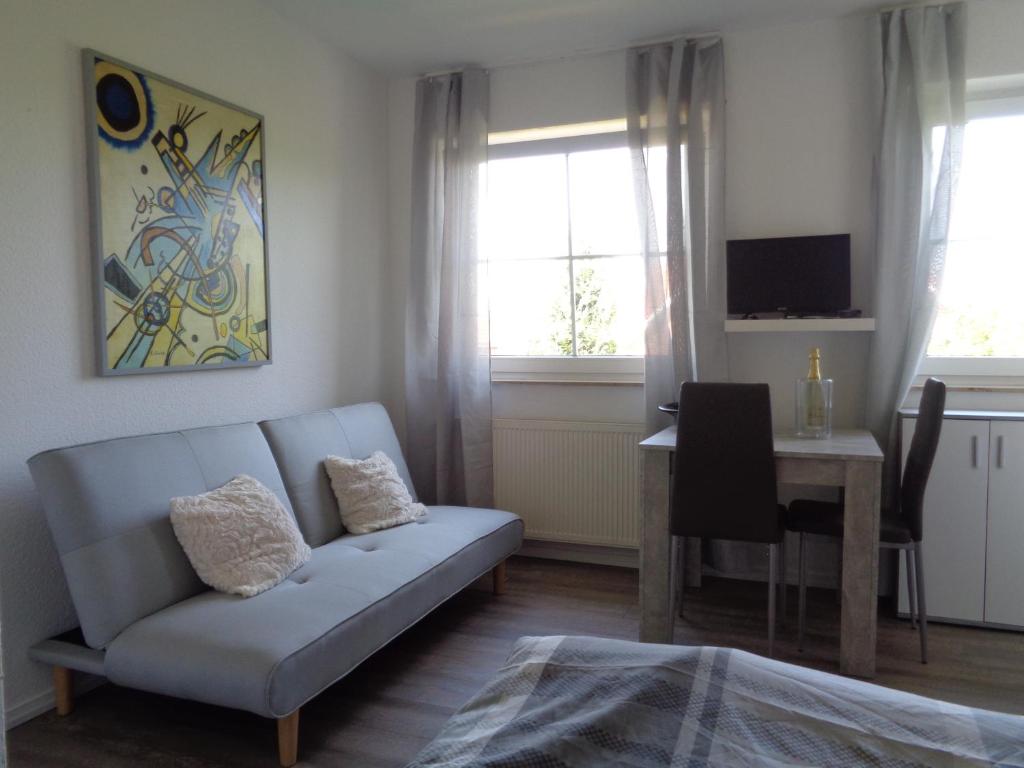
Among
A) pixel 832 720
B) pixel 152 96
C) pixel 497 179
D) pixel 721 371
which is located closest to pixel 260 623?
pixel 832 720

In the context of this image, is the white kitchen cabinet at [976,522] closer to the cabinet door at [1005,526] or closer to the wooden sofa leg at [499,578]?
the cabinet door at [1005,526]

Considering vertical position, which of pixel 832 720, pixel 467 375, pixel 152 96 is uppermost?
pixel 152 96

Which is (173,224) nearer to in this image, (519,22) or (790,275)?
(519,22)

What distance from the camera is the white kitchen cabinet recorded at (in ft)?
9.48

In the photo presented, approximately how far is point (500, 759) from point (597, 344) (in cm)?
300

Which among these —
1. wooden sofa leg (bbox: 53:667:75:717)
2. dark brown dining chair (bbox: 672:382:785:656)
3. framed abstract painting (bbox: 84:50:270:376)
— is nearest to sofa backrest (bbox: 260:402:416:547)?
framed abstract painting (bbox: 84:50:270:376)

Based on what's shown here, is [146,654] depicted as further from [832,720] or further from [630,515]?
[630,515]

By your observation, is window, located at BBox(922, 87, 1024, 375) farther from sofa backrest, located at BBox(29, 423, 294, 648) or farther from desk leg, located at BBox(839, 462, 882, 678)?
sofa backrest, located at BBox(29, 423, 294, 648)

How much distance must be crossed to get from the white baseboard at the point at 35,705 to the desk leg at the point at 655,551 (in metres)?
1.91

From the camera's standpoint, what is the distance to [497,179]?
13.1 feet

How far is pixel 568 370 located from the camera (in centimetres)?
383

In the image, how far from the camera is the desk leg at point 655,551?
2764 millimetres

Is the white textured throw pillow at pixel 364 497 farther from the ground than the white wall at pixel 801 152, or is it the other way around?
the white wall at pixel 801 152

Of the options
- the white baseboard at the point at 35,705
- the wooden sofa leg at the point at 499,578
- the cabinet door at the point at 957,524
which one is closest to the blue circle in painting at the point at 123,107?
the white baseboard at the point at 35,705
